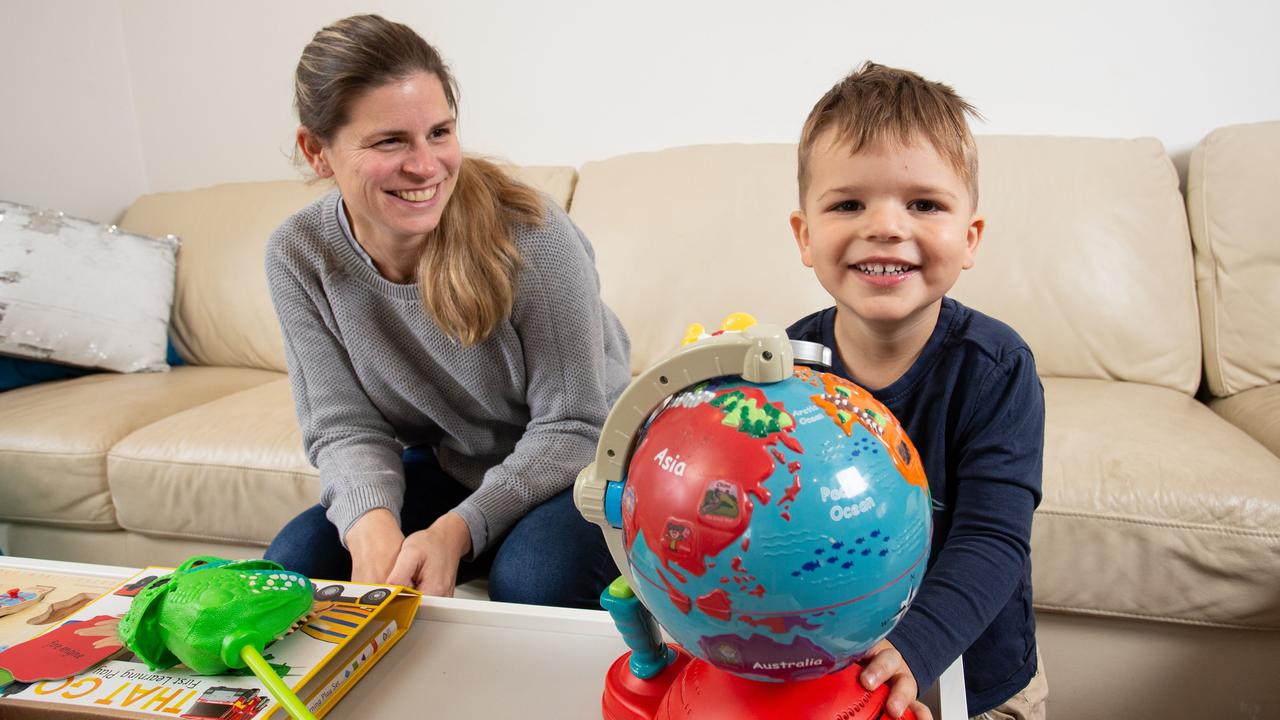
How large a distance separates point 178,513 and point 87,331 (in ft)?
2.27

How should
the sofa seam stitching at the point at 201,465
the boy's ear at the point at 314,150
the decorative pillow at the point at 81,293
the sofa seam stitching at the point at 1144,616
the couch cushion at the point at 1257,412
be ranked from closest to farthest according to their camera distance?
1. the boy's ear at the point at 314,150
2. the sofa seam stitching at the point at 1144,616
3. the couch cushion at the point at 1257,412
4. the sofa seam stitching at the point at 201,465
5. the decorative pillow at the point at 81,293

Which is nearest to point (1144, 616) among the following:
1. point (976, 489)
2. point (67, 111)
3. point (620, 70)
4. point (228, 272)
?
point (976, 489)

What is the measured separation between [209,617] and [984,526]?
69 cm

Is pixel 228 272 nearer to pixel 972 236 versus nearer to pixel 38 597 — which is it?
pixel 38 597

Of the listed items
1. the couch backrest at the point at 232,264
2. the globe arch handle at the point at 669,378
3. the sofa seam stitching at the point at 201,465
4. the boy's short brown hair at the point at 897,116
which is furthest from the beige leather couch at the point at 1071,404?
the globe arch handle at the point at 669,378

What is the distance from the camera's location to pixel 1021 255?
1875 millimetres

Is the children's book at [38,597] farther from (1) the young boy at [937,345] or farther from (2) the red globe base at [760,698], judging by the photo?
(1) the young boy at [937,345]

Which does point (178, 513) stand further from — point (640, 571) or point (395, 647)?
point (640, 571)

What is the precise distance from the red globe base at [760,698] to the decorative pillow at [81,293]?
2025 mm

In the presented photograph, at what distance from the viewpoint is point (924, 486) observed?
632 mm

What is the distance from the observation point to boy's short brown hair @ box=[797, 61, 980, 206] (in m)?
0.84

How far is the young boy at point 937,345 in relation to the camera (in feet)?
2.67

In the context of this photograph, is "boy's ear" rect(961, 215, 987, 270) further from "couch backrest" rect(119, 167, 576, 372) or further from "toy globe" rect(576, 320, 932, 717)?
"couch backrest" rect(119, 167, 576, 372)

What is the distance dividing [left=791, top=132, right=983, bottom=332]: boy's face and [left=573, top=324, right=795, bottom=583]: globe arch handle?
0.26m
